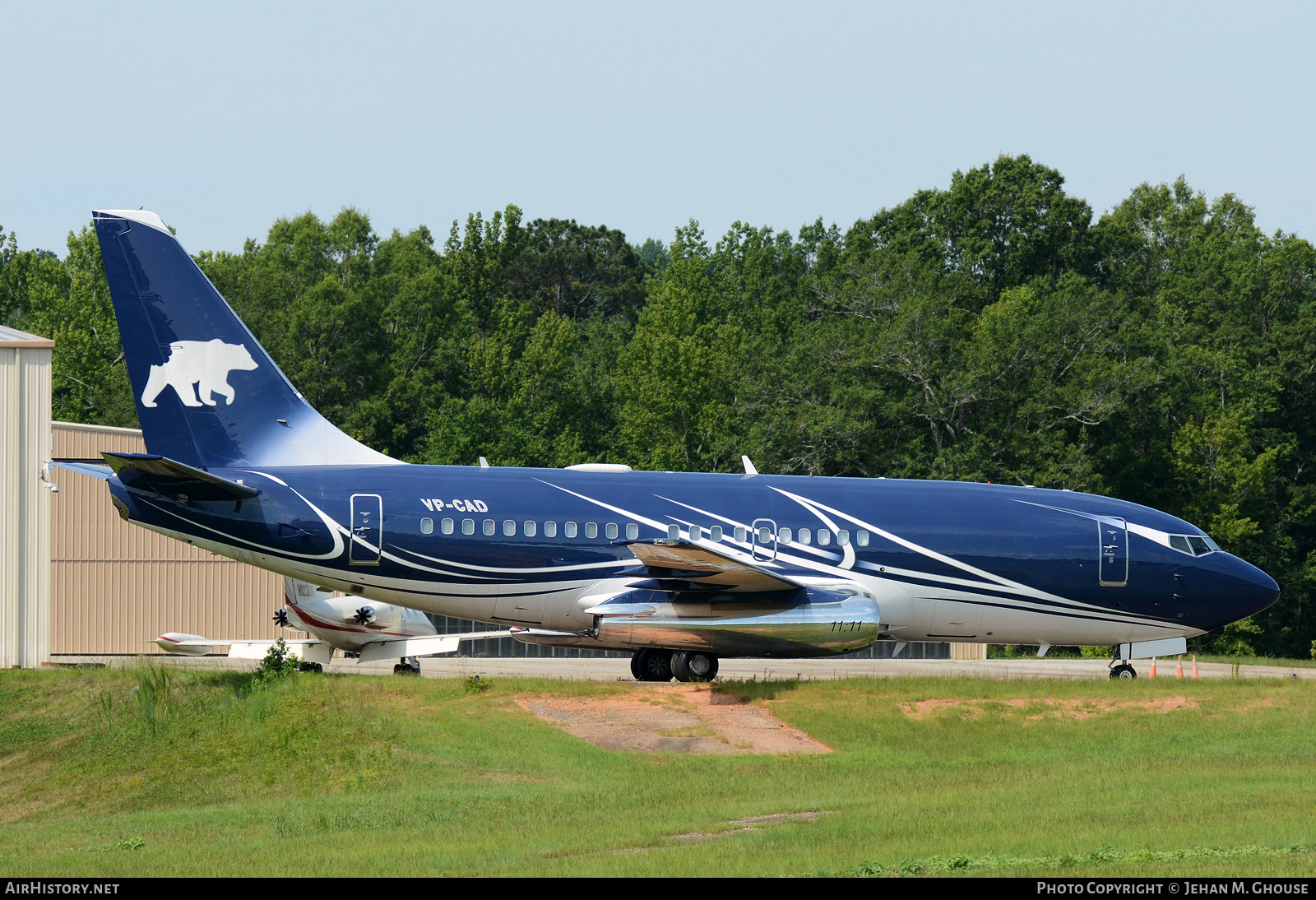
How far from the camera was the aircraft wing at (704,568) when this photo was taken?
22.9 m

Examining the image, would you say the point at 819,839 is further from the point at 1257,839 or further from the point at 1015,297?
the point at 1015,297

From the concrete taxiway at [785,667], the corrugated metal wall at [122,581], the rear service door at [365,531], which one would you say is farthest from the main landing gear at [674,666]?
the corrugated metal wall at [122,581]

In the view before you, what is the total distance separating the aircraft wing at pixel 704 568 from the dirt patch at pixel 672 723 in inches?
73.3

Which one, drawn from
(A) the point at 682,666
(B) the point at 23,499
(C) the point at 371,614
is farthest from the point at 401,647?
(B) the point at 23,499

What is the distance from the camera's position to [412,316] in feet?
221

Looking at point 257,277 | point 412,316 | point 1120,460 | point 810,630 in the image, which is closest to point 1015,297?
point 1120,460

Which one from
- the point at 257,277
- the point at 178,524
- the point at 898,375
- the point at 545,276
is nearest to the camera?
the point at 178,524

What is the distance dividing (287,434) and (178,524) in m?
2.66

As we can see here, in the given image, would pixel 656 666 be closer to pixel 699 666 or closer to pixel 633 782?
pixel 699 666

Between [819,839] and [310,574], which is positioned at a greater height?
[310,574]

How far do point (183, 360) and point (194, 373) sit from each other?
29cm

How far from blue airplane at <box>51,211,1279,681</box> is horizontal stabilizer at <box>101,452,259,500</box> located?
45 mm

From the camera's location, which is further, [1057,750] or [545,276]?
[545,276]

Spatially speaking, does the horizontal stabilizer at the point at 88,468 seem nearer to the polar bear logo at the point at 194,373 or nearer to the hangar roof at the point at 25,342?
A: the polar bear logo at the point at 194,373
